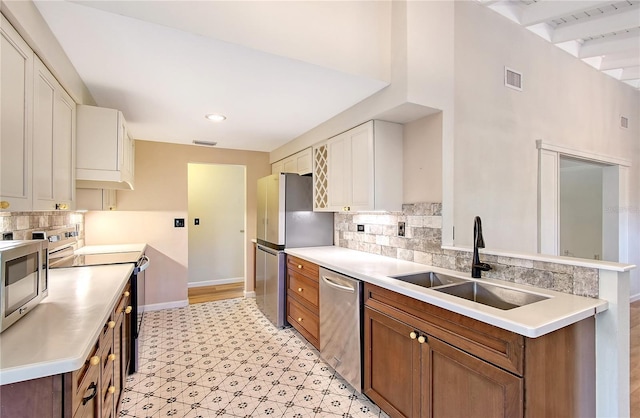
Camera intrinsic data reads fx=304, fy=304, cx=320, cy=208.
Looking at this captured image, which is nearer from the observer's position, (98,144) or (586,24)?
(98,144)

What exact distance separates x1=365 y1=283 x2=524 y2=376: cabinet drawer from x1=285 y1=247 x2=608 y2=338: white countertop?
50mm

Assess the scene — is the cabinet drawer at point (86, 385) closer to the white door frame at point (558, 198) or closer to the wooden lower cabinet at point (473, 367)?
the wooden lower cabinet at point (473, 367)

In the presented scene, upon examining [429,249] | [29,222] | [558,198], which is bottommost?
[429,249]

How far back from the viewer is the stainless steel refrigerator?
3.30 meters

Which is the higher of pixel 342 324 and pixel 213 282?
pixel 342 324

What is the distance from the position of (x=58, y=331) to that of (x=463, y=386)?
168 cm

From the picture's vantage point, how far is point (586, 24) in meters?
2.88

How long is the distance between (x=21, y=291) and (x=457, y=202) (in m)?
2.64

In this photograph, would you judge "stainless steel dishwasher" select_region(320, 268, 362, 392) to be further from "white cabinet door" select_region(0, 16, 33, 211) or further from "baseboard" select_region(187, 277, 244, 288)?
"baseboard" select_region(187, 277, 244, 288)

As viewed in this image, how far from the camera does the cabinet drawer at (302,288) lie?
8.94ft

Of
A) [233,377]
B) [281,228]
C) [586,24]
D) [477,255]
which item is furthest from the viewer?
[281,228]

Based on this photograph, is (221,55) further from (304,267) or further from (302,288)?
(302,288)

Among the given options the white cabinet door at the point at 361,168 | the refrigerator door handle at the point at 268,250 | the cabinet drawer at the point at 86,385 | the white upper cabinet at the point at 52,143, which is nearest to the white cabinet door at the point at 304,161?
the white cabinet door at the point at 361,168

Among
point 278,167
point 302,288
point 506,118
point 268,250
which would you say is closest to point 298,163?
point 278,167
